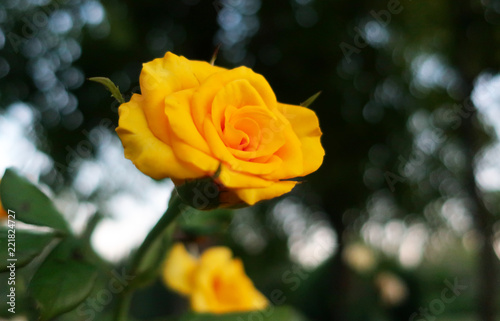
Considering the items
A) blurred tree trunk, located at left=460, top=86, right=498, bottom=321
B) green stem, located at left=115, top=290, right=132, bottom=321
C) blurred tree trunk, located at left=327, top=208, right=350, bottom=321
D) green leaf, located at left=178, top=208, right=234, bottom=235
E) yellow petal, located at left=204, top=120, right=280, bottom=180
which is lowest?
blurred tree trunk, located at left=327, top=208, right=350, bottom=321

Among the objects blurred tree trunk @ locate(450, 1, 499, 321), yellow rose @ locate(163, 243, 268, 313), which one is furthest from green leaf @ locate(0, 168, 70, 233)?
blurred tree trunk @ locate(450, 1, 499, 321)

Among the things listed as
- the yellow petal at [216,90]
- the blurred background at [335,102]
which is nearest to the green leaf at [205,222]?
the yellow petal at [216,90]

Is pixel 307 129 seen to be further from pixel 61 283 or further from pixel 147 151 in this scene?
pixel 61 283

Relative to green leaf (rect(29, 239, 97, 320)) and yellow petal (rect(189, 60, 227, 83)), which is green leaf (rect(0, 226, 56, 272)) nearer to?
green leaf (rect(29, 239, 97, 320))

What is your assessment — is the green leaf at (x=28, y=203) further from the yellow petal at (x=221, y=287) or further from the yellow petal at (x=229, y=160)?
the yellow petal at (x=221, y=287)

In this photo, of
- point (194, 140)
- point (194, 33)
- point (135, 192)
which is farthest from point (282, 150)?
point (194, 33)

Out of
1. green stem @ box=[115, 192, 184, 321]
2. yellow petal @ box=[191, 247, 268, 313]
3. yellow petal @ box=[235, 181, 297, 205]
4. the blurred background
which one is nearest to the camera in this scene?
yellow petal @ box=[235, 181, 297, 205]

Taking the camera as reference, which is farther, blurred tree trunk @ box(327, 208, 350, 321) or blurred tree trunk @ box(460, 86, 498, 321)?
blurred tree trunk @ box(327, 208, 350, 321)
